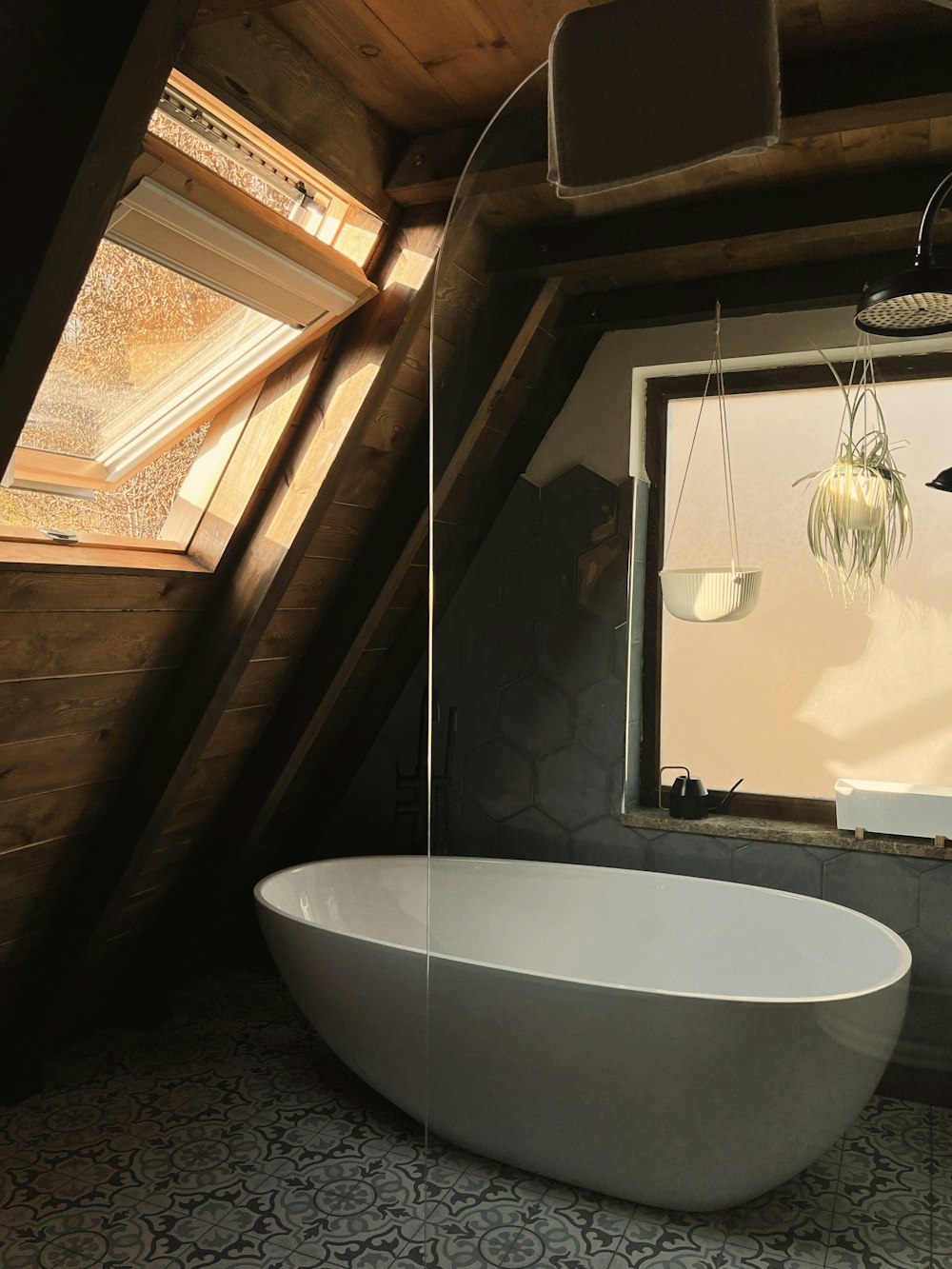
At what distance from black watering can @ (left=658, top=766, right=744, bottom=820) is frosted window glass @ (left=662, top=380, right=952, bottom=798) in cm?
2

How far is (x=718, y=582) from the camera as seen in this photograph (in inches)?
46.0

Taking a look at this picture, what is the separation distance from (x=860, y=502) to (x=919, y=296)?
22 centimetres

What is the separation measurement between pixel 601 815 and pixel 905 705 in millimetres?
377

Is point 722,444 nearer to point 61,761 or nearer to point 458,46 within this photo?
point 458,46

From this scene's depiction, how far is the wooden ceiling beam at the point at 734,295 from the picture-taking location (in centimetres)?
107

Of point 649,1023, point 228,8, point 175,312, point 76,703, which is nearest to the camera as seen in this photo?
point 649,1023

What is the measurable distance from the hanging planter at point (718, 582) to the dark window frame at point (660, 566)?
0.5 inches

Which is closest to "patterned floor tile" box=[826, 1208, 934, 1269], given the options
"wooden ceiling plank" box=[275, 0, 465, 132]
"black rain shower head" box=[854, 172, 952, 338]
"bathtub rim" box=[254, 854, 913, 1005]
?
"bathtub rim" box=[254, 854, 913, 1005]

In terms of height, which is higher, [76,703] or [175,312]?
[175,312]

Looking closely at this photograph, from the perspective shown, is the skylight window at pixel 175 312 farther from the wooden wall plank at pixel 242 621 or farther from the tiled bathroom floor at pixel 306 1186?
the tiled bathroom floor at pixel 306 1186

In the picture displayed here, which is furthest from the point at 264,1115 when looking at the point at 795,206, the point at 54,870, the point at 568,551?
the point at 795,206

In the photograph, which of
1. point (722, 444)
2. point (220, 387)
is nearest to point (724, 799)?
point (722, 444)

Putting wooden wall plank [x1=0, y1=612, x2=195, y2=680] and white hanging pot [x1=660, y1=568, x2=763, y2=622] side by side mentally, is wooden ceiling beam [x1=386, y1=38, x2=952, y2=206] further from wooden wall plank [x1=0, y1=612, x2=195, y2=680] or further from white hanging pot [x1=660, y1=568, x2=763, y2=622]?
wooden wall plank [x1=0, y1=612, x2=195, y2=680]

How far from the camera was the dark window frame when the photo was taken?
44.1 inches
